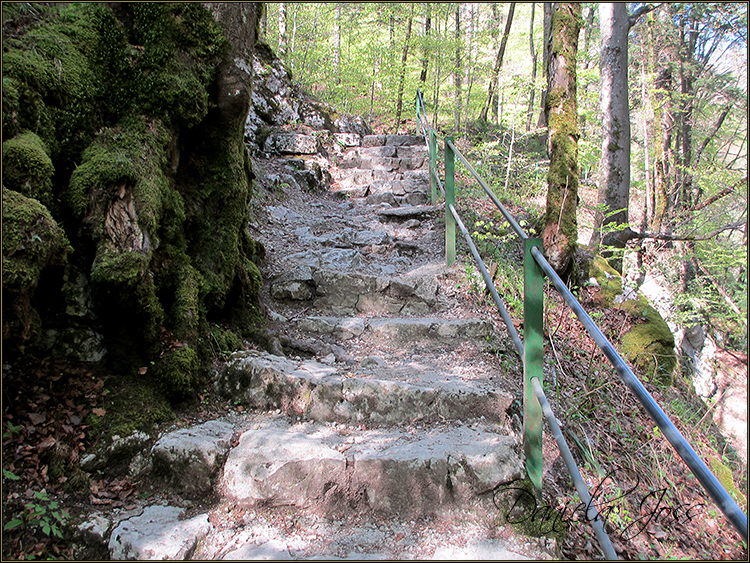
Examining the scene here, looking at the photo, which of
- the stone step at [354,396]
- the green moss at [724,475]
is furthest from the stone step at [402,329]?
the green moss at [724,475]

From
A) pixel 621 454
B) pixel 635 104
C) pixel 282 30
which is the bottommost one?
pixel 621 454

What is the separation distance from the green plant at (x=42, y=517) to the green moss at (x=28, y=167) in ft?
3.99

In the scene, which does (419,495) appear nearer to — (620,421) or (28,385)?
(28,385)

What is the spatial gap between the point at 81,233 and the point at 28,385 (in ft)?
2.53

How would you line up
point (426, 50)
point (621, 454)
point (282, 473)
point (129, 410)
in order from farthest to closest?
point (426, 50), point (621, 454), point (129, 410), point (282, 473)

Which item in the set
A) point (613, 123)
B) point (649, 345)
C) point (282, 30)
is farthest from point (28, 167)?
point (282, 30)

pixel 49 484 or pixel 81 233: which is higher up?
pixel 81 233

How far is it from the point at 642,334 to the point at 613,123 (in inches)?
134

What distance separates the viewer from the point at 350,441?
7.84 ft

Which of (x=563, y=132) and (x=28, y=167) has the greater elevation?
(x=563, y=132)

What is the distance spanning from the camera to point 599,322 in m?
5.07

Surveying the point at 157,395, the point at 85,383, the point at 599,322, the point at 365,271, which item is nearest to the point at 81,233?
the point at 85,383

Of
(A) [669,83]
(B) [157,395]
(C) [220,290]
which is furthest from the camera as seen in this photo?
(A) [669,83]

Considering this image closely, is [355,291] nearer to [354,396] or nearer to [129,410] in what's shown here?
[354,396]
